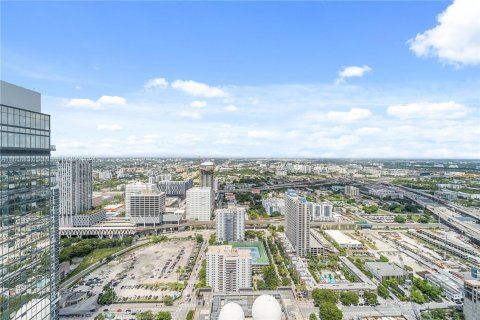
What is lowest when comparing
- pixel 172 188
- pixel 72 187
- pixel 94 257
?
pixel 94 257

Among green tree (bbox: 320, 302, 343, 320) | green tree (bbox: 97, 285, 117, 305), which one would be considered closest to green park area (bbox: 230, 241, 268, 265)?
green tree (bbox: 320, 302, 343, 320)

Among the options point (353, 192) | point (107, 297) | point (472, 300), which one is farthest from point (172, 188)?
point (472, 300)

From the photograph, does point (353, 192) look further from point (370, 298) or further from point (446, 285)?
point (370, 298)

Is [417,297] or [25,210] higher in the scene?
[25,210]

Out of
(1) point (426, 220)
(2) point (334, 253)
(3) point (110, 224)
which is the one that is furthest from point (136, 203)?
(1) point (426, 220)

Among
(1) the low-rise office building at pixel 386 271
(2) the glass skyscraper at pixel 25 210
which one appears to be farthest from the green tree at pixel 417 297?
(2) the glass skyscraper at pixel 25 210
